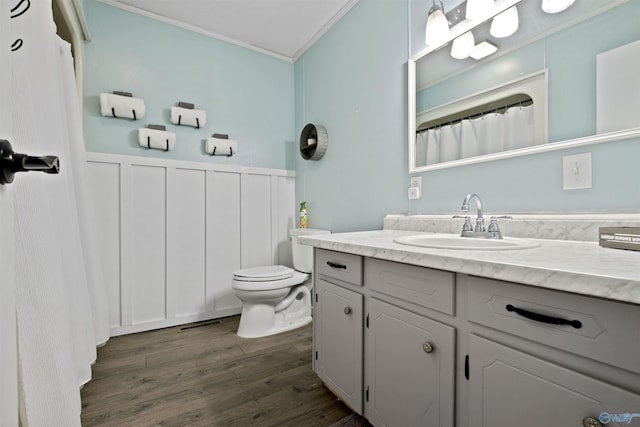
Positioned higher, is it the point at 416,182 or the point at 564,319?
the point at 416,182

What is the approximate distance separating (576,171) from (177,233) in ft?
7.85

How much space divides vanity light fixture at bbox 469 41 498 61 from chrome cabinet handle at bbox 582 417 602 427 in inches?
53.5

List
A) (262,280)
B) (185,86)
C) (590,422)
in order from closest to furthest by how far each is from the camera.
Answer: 1. (590,422)
2. (262,280)
3. (185,86)

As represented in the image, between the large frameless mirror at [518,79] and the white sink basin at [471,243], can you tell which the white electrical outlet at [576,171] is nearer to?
the large frameless mirror at [518,79]

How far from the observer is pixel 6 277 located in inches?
16.4

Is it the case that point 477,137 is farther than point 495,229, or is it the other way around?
point 477,137

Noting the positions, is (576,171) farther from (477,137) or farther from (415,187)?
(415,187)

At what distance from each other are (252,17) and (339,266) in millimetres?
2176

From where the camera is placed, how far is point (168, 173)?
84.7 inches

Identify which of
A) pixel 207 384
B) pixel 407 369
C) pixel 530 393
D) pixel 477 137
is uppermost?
pixel 477 137

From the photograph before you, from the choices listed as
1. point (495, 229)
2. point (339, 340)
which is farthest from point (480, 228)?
point (339, 340)

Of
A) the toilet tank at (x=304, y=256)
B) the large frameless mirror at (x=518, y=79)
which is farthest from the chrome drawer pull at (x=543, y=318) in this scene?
the toilet tank at (x=304, y=256)

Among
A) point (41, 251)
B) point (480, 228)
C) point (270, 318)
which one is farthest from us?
point (270, 318)

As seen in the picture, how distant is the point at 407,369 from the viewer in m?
0.90
